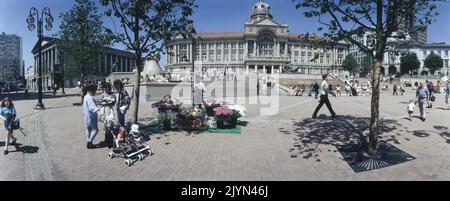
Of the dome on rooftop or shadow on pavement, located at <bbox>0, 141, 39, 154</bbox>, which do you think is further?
the dome on rooftop

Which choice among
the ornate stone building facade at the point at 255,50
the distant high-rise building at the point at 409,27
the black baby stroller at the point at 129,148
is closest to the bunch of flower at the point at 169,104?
the black baby stroller at the point at 129,148

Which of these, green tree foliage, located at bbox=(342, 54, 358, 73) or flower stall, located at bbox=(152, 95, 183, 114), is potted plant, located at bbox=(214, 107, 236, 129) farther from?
green tree foliage, located at bbox=(342, 54, 358, 73)

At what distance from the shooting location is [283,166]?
7.76 meters

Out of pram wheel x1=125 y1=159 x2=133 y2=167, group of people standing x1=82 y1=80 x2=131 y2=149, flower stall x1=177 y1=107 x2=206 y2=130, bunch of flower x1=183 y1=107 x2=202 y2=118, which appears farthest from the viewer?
bunch of flower x1=183 y1=107 x2=202 y2=118

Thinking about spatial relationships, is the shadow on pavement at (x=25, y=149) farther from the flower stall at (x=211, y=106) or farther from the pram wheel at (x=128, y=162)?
the flower stall at (x=211, y=106)

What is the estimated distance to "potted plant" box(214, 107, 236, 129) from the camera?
12648 mm

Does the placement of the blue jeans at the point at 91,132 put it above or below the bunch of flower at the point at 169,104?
below

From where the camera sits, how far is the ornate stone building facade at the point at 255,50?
391 ft

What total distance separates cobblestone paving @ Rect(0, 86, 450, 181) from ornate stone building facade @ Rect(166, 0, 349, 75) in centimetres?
10443

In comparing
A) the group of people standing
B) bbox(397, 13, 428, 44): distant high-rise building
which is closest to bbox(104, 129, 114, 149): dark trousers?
the group of people standing

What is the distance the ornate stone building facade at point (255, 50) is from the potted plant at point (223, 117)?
4072 inches

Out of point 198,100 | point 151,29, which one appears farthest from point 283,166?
point 198,100

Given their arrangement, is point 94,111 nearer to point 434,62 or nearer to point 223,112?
point 223,112
